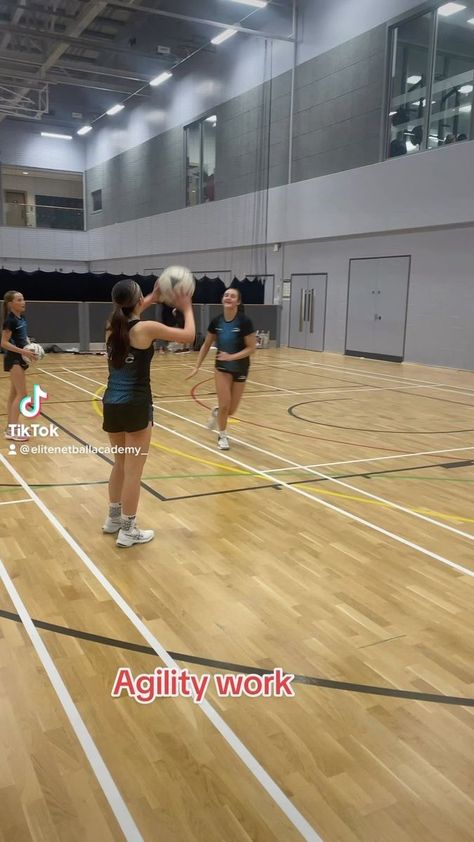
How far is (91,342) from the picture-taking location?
18.8 metres

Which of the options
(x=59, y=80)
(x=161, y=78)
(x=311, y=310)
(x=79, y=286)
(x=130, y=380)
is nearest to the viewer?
(x=130, y=380)

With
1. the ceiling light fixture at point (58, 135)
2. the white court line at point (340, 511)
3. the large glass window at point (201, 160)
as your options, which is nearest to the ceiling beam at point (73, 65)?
the large glass window at point (201, 160)

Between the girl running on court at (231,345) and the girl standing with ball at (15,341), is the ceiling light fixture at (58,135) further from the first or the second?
the girl running on court at (231,345)

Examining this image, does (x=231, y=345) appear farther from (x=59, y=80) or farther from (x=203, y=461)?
(x=59, y=80)

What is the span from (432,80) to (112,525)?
14.7 meters

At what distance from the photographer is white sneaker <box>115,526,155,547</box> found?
4.56 meters

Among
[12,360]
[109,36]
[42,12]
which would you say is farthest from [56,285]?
[12,360]

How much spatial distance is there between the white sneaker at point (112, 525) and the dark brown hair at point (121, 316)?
1272 mm

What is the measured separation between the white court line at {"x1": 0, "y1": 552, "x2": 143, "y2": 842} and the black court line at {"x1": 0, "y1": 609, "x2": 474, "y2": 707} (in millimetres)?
118

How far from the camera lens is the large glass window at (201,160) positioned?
24000 millimetres

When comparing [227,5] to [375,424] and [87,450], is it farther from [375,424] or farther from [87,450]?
[87,450]

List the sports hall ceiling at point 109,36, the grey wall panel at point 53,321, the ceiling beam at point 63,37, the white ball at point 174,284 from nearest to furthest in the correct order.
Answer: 1. the white ball at point 174,284
2. the grey wall panel at point 53,321
3. the sports hall ceiling at point 109,36
4. the ceiling beam at point 63,37

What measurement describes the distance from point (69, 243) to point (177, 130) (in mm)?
10049

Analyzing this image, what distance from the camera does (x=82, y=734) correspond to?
8.65ft
